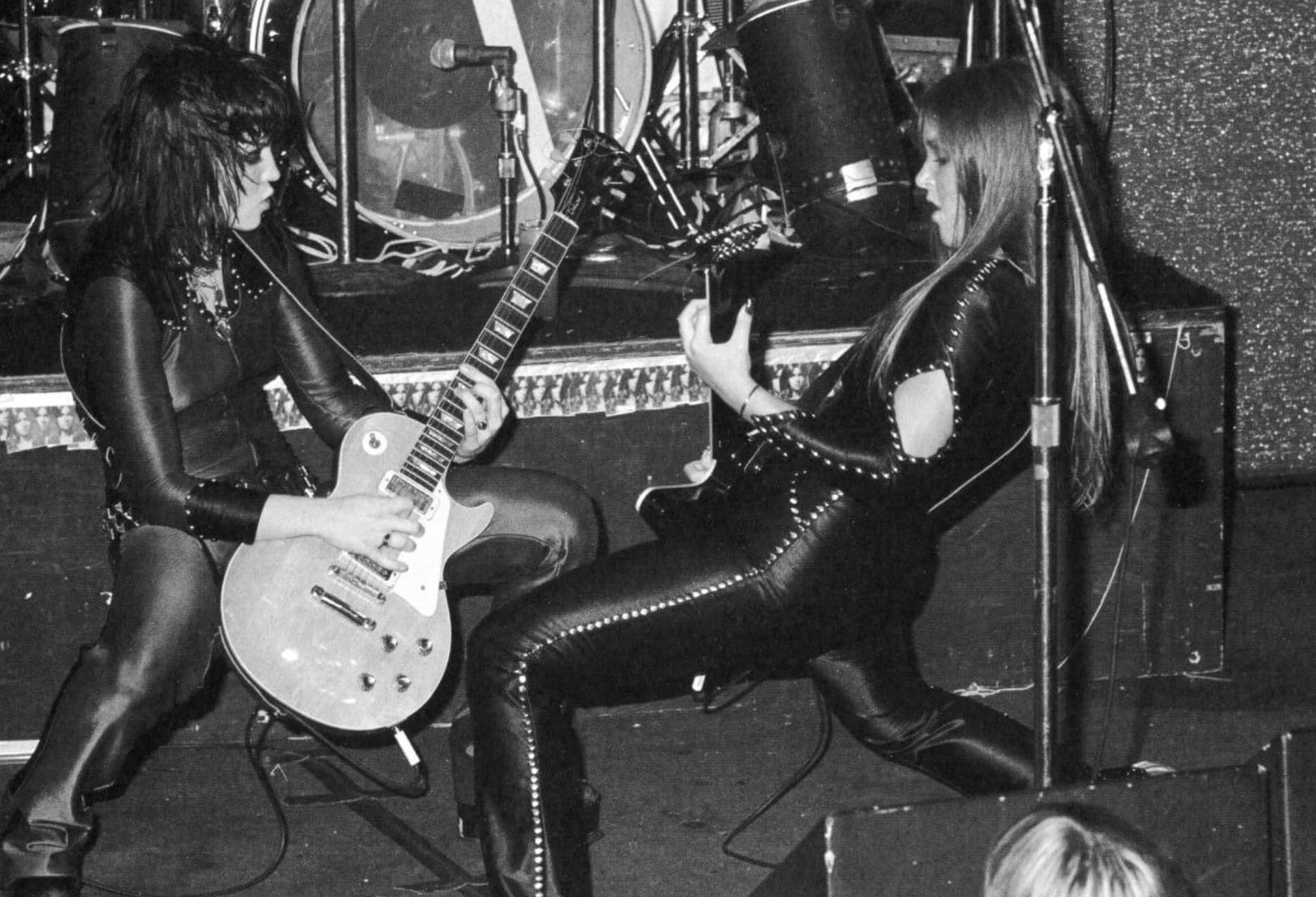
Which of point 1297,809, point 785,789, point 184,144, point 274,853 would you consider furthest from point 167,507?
point 1297,809

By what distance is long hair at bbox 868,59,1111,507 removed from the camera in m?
2.73

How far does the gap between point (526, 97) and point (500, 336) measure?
5.22 ft

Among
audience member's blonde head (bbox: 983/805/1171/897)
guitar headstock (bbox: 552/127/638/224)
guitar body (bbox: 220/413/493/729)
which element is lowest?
guitar body (bbox: 220/413/493/729)

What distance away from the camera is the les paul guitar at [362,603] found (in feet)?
9.84

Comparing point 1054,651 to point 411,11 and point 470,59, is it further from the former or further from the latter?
point 411,11

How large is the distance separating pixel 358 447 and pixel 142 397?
0.41m

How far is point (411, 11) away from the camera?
5.00 meters

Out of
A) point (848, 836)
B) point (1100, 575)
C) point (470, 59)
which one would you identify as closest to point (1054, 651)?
point (848, 836)

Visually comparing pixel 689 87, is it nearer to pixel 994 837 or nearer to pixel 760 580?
pixel 760 580

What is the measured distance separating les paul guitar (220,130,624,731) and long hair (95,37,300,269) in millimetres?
525

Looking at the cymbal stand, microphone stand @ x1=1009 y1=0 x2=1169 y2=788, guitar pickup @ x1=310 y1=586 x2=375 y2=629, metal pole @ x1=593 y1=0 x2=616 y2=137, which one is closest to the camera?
microphone stand @ x1=1009 y1=0 x2=1169 y2=788

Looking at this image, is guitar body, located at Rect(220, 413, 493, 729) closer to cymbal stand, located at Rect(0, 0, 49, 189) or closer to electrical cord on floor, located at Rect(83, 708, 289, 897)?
electrical cord on floor, located at Rect(83, 708, 289, 897)

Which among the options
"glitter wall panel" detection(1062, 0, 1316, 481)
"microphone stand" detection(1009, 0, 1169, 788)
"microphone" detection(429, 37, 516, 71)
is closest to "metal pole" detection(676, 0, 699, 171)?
"microphone" detection(429, 37, 516, 71)

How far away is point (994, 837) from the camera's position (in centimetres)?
189
